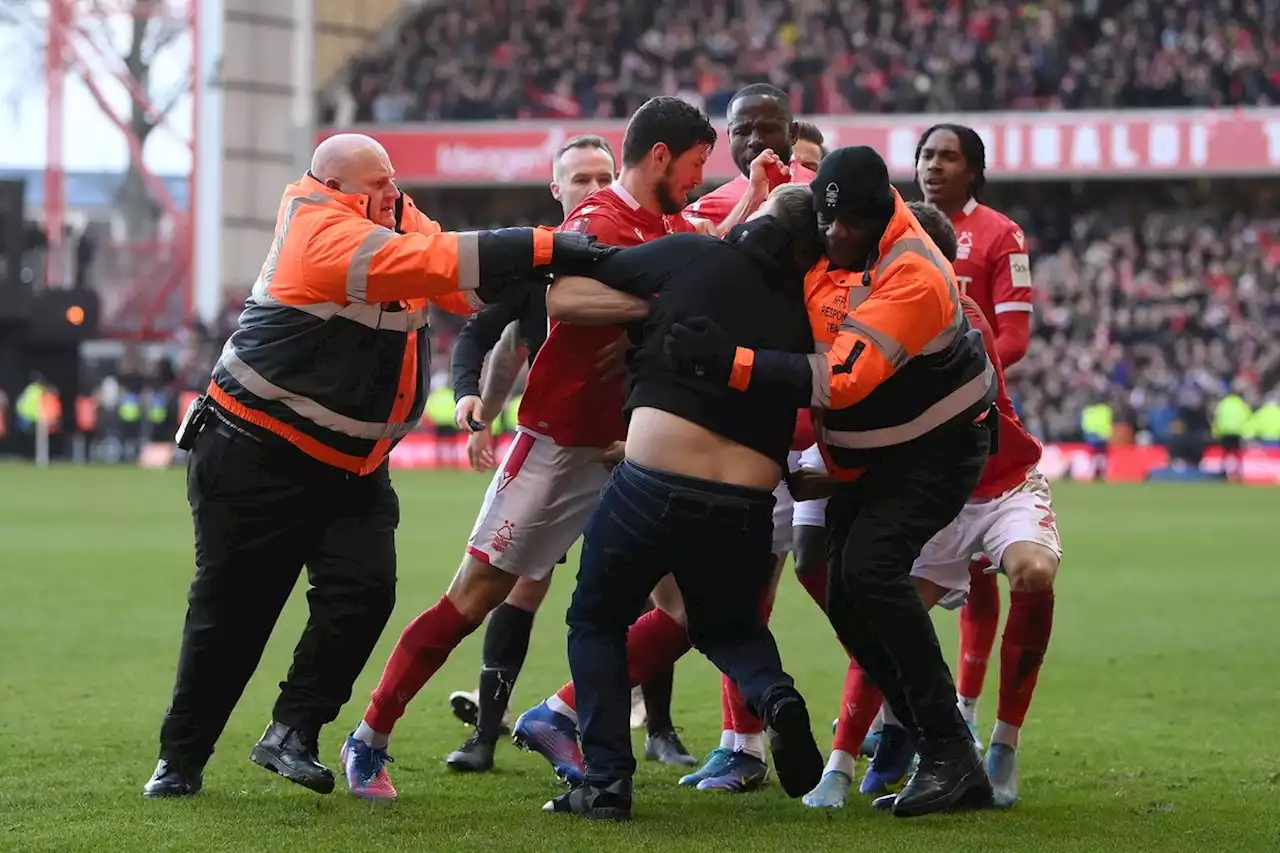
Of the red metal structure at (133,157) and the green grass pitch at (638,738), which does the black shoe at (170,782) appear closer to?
the green grass pitch at (638,738)

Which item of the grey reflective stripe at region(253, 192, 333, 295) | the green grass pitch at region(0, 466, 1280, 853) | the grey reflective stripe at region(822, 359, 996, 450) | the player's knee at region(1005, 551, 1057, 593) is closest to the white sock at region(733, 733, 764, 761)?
the green grass pitch at region(0, 466, 1280, 853)

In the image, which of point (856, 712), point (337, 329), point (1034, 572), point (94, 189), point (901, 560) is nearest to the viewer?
point (901, 560)

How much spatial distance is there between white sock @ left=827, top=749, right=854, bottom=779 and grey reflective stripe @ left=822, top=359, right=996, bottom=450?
116 centimetres

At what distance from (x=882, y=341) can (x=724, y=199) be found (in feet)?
5.70

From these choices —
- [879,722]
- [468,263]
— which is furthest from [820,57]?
[468,263]

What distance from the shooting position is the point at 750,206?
677 centimetres

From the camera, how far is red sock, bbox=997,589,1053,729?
6.68 m

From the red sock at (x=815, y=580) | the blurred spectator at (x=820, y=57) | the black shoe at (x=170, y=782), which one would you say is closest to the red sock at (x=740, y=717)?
the red sock at (x=815, y=580)

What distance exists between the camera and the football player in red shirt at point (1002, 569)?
6.60 metres

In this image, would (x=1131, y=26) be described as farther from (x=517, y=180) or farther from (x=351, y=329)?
(x=351, y=329)

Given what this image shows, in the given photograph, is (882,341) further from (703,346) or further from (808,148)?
(808,148)

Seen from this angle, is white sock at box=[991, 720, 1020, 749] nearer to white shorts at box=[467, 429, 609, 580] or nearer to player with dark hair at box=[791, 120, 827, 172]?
white shorts at box=[467, 429, 609, 580]

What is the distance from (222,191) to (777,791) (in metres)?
31.6

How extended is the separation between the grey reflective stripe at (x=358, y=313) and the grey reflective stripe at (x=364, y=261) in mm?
240
